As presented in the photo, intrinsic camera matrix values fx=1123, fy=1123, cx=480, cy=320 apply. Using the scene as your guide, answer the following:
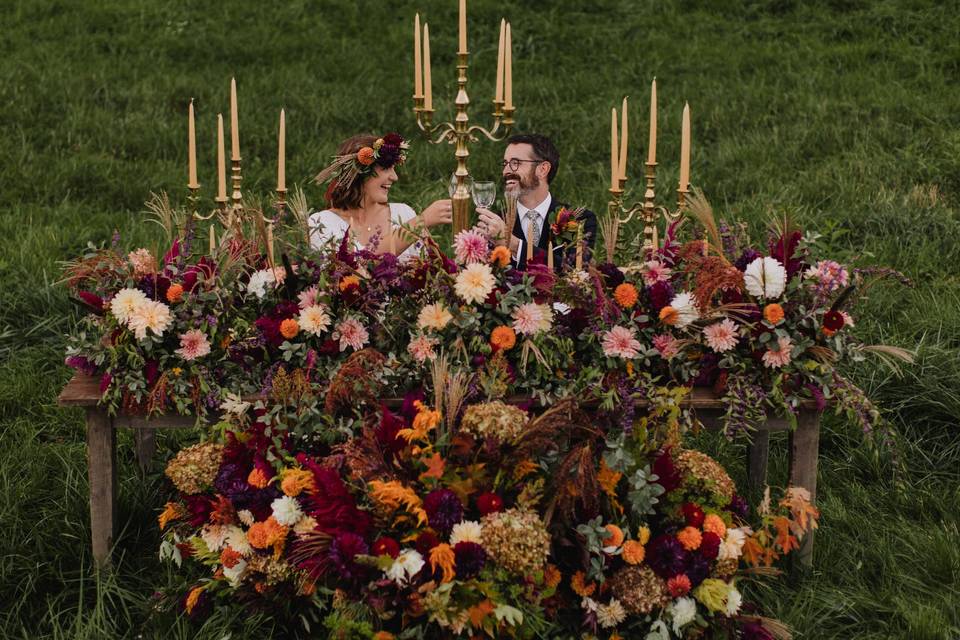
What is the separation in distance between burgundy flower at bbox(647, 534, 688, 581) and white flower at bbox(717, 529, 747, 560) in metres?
0.15

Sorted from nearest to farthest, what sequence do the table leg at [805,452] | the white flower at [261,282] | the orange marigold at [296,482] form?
1. the orange marigold at [296,482]
2. the white flower at [261,282]
3. the table leg at [805,452]

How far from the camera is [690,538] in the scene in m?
3.48

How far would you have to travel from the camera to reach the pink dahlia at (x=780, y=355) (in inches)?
143

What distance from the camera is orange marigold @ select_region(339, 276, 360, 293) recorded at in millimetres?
3676

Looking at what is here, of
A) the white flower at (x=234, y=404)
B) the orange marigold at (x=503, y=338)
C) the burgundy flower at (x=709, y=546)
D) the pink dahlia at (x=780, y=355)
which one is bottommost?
the burgundy flower at (x=709, y=546)

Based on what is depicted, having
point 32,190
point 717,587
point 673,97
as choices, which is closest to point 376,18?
point 673,97

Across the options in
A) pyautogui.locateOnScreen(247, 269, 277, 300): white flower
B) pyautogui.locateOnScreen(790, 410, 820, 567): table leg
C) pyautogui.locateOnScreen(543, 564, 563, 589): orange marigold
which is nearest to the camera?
pyautogui.locateOnScreen(543, 564, 563, 589): orange marigold

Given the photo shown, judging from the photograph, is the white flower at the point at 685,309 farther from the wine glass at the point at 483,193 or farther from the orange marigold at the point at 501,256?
the wine glass at the point at 483,193

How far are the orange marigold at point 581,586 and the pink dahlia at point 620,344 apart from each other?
0.70m

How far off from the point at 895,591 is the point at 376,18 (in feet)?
27.4

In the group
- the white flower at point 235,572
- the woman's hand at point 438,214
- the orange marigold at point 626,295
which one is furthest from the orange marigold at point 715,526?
the woman's hand at point 438,214

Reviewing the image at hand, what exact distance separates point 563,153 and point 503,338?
518 cm

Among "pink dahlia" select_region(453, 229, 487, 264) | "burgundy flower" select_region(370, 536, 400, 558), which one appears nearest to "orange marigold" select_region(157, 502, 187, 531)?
"burgundy flower" select_region(370, 536, 400, 558)

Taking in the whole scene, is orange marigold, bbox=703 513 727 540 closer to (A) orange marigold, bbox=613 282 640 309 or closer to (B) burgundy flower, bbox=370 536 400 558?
(A) orange marigold, bbox=613 282 640 309
